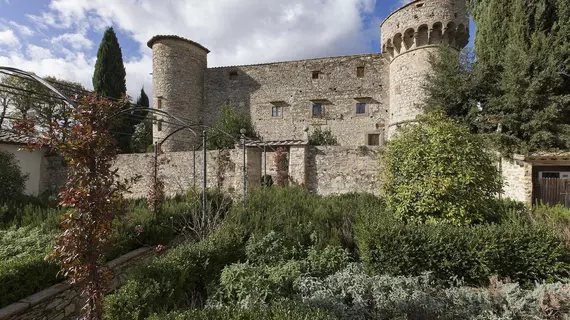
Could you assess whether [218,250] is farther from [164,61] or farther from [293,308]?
[164,61]

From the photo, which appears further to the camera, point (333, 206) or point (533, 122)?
point (533, 122)

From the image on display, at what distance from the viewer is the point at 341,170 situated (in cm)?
1148

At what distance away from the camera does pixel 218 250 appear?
4.49 metres

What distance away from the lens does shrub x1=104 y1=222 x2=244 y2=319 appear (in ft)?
10.2

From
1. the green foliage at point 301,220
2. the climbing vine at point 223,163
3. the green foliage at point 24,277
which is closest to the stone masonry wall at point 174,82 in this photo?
the climbing vine at point 223,163

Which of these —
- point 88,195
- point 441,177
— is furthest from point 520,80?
point 88,195

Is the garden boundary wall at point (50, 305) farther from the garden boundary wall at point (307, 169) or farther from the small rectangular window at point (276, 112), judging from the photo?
the small rectangular window at point (276, 112)

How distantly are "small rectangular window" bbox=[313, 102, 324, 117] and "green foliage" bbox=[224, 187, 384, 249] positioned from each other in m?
12.0

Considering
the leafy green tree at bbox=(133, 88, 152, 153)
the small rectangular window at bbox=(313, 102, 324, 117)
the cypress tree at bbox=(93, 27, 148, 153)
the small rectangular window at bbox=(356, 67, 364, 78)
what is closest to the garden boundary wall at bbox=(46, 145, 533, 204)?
the small rectangular window at bbox=(313, 102, 324, 117)

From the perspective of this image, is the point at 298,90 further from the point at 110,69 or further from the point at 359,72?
the point at 110,69

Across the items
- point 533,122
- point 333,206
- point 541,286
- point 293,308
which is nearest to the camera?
point 293,308

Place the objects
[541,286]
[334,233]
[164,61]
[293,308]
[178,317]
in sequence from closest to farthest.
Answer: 1. [178,317]
2. [293,308]
3. [541,286]
4. [334,233]
5. [164,61]

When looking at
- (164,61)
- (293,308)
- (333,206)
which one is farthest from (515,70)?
(164,61)

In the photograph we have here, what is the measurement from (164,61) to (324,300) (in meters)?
18.8
